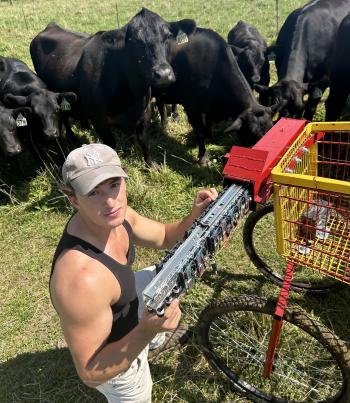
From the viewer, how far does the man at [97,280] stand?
153 centimetres

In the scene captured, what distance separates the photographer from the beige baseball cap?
161 centimetres

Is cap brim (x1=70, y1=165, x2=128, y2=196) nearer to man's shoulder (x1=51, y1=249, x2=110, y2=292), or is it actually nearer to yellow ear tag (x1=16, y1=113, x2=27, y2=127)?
man's shoulder (x1=51, y1=249, x2=110, y2=292)

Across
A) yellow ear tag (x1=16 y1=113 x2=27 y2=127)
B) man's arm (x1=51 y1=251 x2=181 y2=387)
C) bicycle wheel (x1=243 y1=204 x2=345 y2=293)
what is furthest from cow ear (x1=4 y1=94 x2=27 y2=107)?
man's arm (x1=51 y1=251 x2=181 y2=387)

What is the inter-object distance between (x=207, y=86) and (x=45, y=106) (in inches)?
88.2

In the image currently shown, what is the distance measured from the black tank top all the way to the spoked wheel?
537 mm

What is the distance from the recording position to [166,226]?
2.38 metres

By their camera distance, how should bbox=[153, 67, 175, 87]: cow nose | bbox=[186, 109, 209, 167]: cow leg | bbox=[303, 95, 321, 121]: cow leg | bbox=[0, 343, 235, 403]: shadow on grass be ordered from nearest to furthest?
bbox=[0, 343, 235, 403]: shadow on grass
bbox=[153, 67, 175, 87]: cow nose
bbox=[186, 109, 209, 167]: cow leg
bbox=[303, 95, 321, 121]: cow leg

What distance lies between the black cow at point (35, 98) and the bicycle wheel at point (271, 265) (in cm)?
307

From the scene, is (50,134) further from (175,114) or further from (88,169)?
(88,169)

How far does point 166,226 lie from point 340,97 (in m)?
4.31

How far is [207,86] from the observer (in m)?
5.46

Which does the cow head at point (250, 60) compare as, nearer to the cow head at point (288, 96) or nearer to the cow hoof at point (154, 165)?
the cow head at point (288, 96)

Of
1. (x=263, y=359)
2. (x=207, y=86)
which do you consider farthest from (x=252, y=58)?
(x=263, y=359)

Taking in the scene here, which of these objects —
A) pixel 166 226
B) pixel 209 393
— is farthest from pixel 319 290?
pixel 166 226
